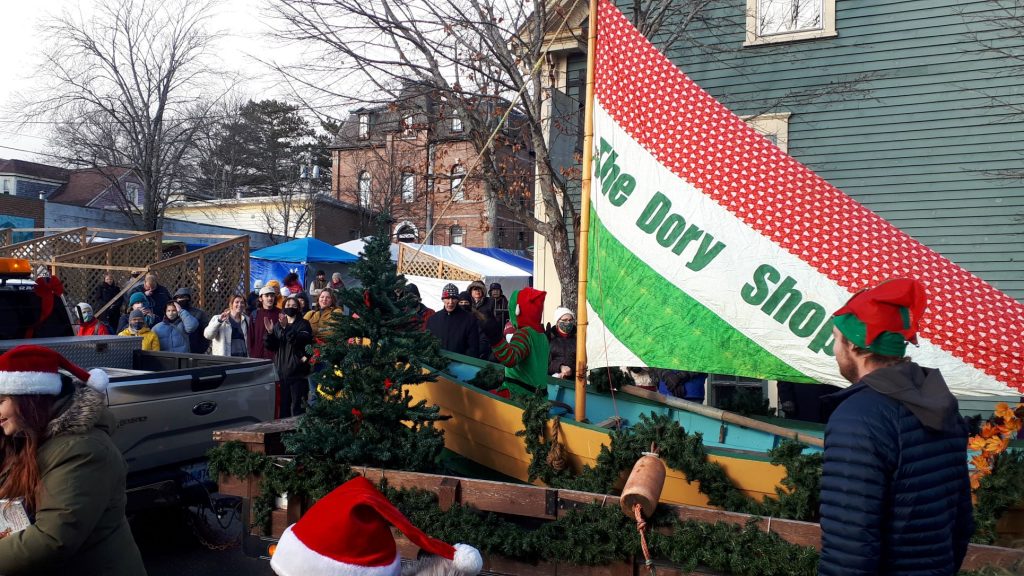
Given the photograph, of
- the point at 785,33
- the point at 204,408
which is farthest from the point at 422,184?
the point at 204,408

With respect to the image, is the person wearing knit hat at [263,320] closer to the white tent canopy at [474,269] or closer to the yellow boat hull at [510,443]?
the yellow boat hull at [510,443]

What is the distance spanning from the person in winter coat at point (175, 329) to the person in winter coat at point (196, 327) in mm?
31

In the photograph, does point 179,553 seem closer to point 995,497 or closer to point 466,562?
point 466,562

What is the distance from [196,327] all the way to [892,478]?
9.86 metres

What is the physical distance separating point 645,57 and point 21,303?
556 cm

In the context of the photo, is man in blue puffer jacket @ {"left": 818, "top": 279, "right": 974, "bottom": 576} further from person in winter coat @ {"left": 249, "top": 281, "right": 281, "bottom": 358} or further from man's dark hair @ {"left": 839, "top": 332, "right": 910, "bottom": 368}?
person in winter coat @ {"left": 249, "top": 281, "right": 281, "bottom": 358}

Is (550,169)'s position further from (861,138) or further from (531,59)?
(861,138)

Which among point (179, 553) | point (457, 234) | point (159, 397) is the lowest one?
point (179, 553)

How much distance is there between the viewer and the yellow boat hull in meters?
4.53

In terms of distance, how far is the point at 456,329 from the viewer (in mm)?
9508

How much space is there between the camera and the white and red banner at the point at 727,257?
461cm

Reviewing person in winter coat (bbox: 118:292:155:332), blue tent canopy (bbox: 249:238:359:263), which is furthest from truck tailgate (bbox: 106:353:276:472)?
blue tent canopy (bbox: 249:238:359:263)

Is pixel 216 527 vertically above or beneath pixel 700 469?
beneath

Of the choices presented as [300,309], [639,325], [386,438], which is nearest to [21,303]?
[300,309]
